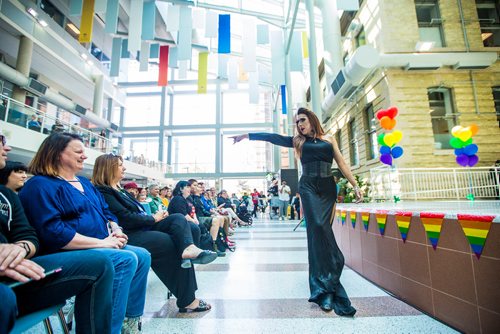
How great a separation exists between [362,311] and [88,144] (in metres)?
13.0

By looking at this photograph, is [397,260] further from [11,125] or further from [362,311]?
[11,125]

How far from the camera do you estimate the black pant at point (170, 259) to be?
6.08 ft

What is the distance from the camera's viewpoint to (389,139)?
7195mm

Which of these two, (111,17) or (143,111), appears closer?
(111,17)

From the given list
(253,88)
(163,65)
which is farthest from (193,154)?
(163,65)

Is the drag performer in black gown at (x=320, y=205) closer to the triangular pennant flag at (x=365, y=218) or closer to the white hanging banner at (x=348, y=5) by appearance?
the triangular pennant flag at (x=365, y=218)

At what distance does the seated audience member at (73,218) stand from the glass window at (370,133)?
32.2ft

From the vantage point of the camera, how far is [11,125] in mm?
7938

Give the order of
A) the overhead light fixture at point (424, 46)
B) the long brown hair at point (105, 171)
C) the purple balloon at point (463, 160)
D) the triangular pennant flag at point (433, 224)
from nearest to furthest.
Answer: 1. the triangular pennant flag at point (433, 224)
2. the long brown hair at point (105, 171)
3. the purple balloon at point (463, 160)
4. the overhead light fixture at point (424, 46)

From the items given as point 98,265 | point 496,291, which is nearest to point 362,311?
point 496,291

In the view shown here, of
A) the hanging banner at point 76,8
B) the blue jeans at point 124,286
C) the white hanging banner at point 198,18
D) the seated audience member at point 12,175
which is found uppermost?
the white hanging banner at point 198,18

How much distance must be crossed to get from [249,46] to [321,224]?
10.2m

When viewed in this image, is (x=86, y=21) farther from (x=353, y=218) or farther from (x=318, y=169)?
(x=353, y=218)

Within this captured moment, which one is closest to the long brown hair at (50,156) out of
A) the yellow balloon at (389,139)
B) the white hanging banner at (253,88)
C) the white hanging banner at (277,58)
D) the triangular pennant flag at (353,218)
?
the triangular pennant flag at (353,218)
